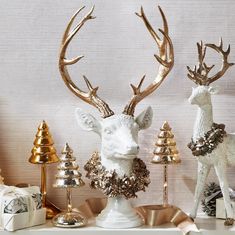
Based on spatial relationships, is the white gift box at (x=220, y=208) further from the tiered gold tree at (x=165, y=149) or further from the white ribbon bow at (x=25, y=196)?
the white ribbon bow at (x=25, y=196)

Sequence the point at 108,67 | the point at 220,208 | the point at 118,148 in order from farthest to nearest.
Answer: the point at 108,67
the point at 220,208
the point at 118,148

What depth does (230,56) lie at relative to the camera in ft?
5.44

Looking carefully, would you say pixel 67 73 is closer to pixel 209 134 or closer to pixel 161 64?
pixel 161 64

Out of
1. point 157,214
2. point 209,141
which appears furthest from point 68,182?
point 209,141

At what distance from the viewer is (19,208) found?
1460mm

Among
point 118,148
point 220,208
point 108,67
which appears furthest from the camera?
point 108,67

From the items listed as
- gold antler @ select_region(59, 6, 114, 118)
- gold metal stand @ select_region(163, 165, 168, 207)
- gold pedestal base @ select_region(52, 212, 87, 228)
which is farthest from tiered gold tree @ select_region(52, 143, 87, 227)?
gold metal stand @ select_region(163, 165, 168, 207)

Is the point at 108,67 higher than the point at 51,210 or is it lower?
higher

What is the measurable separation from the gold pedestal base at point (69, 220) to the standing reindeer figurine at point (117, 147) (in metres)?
0.04

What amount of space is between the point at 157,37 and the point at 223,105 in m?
0.27

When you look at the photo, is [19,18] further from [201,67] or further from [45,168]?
[201,67]

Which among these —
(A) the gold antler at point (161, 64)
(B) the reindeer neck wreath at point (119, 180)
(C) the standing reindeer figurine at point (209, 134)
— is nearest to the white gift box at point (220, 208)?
(C) the standing reindeer figurine at point (209, 134)

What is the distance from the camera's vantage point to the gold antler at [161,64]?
150cm

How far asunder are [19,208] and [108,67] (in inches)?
17.9
